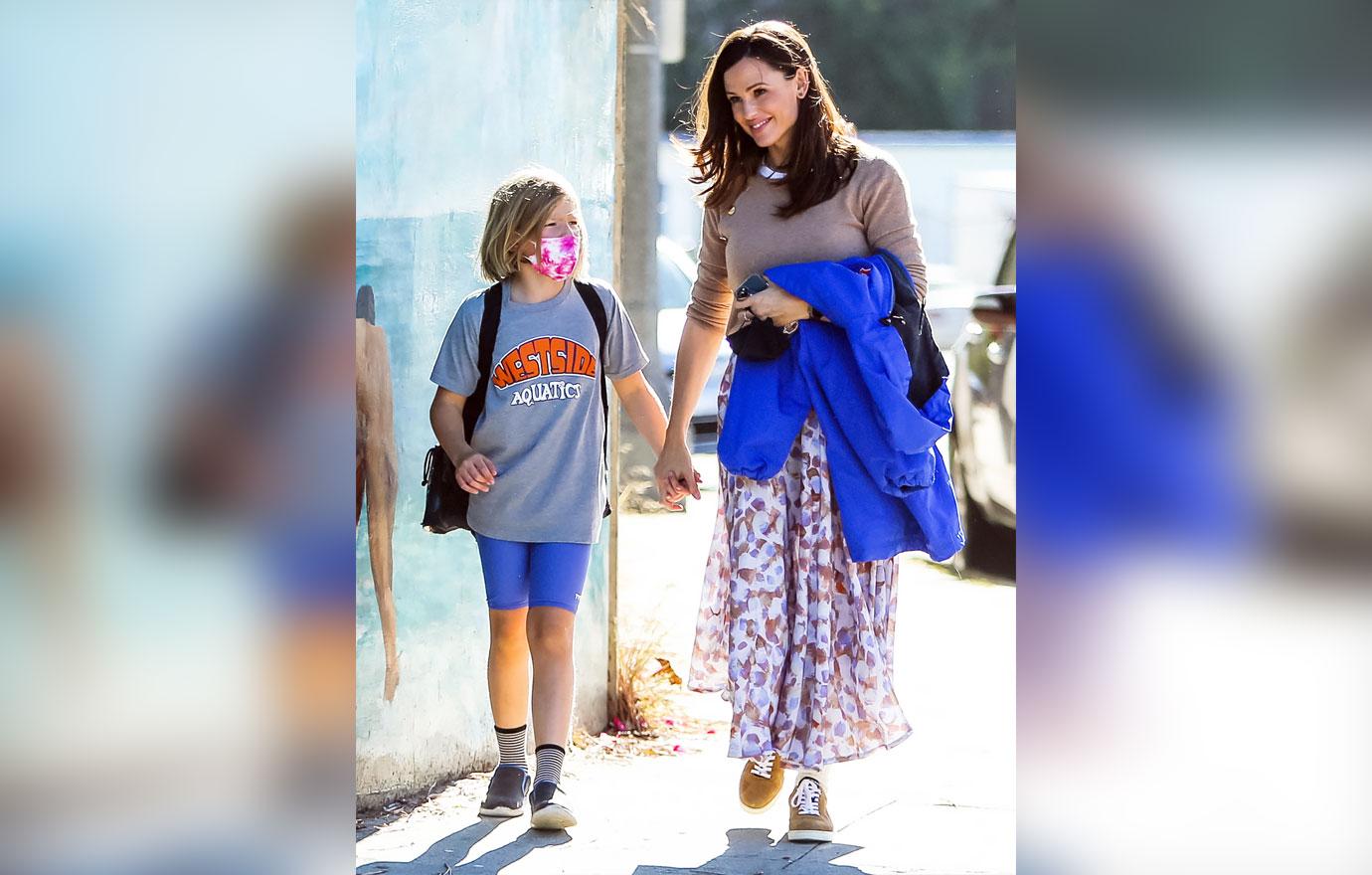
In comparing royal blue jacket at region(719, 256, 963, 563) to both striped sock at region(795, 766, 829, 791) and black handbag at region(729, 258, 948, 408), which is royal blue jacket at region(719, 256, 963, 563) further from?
striped sock at region(795, 766, 829, 791)

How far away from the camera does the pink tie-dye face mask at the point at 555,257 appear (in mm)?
4613

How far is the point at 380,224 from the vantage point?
4797 mm

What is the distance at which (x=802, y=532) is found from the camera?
4449 millimetres

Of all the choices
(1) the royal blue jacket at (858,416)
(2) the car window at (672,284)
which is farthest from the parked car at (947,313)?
(1) the royal blue jacket at (858,416)

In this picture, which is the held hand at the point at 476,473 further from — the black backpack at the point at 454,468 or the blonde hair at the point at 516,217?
the blonde hair at the point at 516,217

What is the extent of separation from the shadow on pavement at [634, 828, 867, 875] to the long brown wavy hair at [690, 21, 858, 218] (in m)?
1.59

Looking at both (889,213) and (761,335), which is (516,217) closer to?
(761,335)

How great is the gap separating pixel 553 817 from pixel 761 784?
1.78 feet

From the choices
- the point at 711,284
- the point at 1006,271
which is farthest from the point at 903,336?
the point at 1006,271

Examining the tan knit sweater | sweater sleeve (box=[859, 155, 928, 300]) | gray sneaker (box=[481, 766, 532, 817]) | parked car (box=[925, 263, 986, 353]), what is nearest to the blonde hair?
the tan knit sweater

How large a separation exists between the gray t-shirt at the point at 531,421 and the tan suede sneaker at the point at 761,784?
2.42 feet
